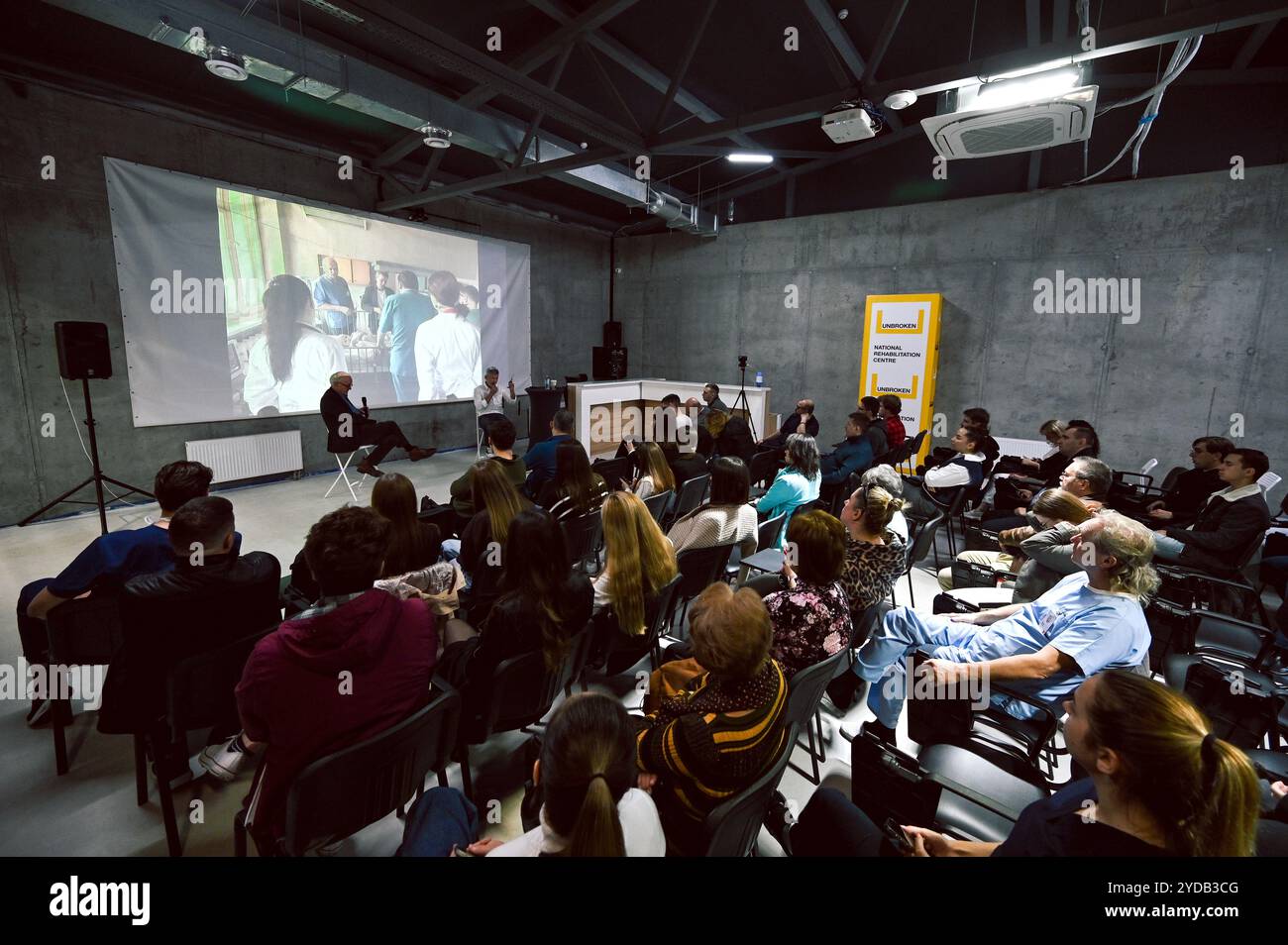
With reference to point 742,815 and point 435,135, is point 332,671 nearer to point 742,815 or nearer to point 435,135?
point 742,815

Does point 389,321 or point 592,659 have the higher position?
point 389,321

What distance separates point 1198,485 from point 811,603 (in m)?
4.47

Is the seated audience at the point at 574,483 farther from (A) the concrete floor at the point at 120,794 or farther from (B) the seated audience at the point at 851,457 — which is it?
(B) the seated audience at the point at 851,457

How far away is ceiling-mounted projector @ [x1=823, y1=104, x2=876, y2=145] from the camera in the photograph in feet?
13.9

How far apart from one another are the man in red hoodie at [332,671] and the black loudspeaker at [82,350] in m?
4.62

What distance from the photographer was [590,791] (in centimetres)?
99

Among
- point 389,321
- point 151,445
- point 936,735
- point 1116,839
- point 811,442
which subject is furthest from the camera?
A: point 389,321

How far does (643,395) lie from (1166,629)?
7233 mm

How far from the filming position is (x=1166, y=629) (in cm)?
286

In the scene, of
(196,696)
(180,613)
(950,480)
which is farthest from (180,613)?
(950,480)
